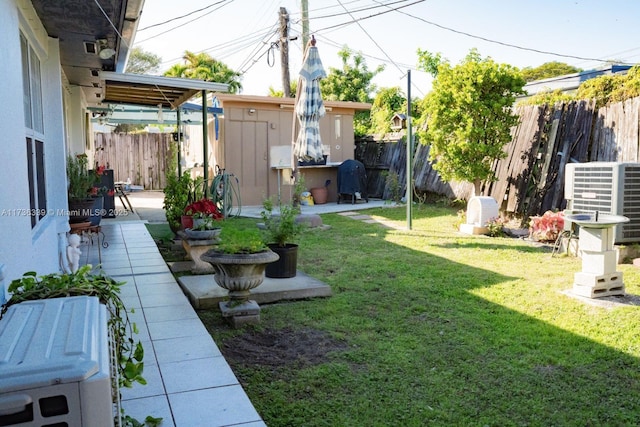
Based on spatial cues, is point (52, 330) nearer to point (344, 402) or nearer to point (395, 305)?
point (344, 402)

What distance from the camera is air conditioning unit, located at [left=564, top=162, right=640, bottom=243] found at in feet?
18.8

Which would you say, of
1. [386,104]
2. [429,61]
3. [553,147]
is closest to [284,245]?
[553,147]

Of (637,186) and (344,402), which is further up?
(637,186)

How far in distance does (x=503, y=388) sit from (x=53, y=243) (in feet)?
12.7

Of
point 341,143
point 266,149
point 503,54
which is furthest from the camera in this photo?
point 503,54

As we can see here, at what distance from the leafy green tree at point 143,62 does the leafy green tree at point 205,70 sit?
977 cm

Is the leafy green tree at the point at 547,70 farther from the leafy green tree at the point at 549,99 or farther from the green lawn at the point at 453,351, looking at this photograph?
the green lawn at the point at 453,351

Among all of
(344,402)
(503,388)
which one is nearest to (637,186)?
(503,388)

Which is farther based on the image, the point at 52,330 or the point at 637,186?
the point at 637,186

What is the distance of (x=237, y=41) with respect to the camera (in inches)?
Result: 781

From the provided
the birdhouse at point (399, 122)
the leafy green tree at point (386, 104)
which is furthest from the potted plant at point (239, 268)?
the leafy green tree at point (386, 104)

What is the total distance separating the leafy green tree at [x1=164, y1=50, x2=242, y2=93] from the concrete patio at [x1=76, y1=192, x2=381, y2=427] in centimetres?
1829

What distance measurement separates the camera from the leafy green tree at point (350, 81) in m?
22.7

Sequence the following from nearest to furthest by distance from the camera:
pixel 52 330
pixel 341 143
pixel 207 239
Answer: pixel 52 330 → pixel 207 239 → pixel 341 143
